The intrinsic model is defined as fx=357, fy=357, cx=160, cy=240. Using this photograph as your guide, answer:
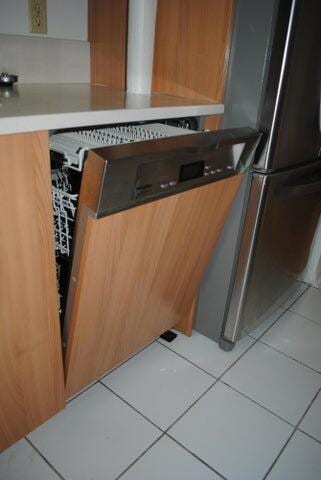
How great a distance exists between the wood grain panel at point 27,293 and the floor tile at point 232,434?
18.3 inches

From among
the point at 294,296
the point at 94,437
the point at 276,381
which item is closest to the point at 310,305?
the point at 294,296

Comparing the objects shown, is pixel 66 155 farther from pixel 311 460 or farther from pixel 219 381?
pixel 311 460

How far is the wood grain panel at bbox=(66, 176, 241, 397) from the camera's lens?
832 mm

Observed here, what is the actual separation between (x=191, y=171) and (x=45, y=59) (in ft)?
2.73

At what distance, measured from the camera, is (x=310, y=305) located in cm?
195

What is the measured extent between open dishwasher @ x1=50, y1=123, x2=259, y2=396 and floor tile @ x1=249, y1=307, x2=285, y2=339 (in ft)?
1.87

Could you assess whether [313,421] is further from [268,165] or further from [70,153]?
[70,153]

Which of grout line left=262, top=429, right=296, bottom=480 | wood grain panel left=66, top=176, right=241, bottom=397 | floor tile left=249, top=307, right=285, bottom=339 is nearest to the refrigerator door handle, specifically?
wood grain panel left=66, top=176, right=241, bottom=397

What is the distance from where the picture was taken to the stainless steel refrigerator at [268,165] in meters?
1.02

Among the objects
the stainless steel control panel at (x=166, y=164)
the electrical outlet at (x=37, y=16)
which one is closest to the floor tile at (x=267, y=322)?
the stainless steel control panel at (x=166, y=164)

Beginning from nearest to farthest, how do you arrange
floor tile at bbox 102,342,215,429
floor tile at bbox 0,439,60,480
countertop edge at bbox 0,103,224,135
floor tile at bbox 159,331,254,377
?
countertop edge at bbox 0,103,224,135 → floor tile at bbox 0,439,60,480 → floor tile at bbox 102,342,215,429 → floor tile at bbox 159,331,254,377

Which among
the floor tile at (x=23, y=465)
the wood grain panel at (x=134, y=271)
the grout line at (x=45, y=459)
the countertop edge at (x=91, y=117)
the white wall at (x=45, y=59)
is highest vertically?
the white wall at (x=45, y=59)

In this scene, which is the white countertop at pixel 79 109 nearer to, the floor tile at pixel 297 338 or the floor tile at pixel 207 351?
the floor tile at pixel 207 351

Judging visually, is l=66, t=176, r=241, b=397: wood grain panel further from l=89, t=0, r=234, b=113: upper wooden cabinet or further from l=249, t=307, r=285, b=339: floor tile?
l=249, t=307, r=285, b=339: floor tile
